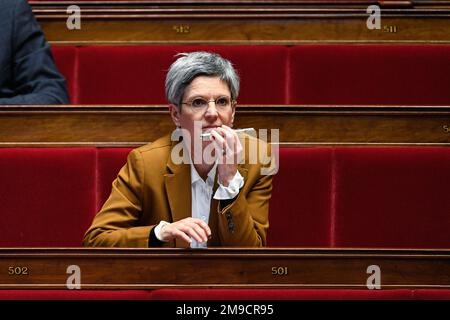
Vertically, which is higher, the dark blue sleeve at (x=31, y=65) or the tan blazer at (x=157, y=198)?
the dark blue sleeve at (x=31, y=65)

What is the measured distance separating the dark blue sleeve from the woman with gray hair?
165mm

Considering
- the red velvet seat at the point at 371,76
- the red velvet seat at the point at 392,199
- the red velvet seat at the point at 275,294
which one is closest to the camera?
the red velvet seat at the point at 275,294

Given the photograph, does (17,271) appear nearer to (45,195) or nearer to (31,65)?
(45,195)

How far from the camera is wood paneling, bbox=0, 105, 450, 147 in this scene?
→ 2.12ft

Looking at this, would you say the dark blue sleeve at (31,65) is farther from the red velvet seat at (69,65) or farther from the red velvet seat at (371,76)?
the red velvet seat at (371,76)

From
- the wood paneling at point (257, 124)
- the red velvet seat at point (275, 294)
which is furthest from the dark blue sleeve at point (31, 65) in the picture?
the red velvet seat at point (275, 294)

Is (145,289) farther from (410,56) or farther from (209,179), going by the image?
(410,56)

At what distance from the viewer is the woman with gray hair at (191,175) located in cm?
55

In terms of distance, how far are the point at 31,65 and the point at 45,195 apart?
0.13 meters

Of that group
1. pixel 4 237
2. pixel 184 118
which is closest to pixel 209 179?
pixel 184 118

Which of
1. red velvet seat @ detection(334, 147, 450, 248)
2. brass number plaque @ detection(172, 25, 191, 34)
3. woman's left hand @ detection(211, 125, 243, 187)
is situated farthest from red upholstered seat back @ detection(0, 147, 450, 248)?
brass number plaque @ detection(172, 25, 191, 34)

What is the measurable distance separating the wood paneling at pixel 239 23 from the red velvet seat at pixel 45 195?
0.69 feet

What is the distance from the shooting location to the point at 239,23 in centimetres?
83

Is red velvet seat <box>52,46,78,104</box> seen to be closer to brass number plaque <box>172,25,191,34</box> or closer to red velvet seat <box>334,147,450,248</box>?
brass number plaque <box>172,25,191,34</box>
